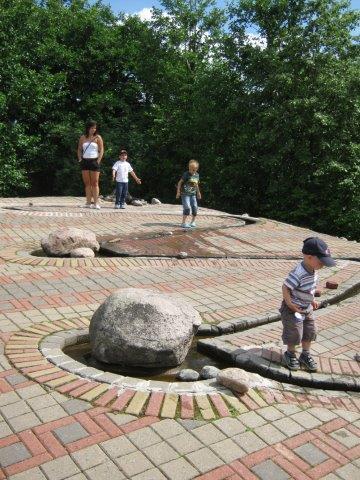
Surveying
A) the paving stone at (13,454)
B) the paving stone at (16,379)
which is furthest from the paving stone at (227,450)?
the paving stone at (16,379)

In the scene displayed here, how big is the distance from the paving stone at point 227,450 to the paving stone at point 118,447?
554mm

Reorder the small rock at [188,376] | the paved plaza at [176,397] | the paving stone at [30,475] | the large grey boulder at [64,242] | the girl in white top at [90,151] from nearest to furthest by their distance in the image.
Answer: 1. the paving stone at [30,475]
2. the paved plaza at [176,397]
3. the small rock at [188,376]
4. the large grey boulder at [64,242]
5. the girl in white top at [90,151]

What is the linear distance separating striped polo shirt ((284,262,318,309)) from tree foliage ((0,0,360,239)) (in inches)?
520

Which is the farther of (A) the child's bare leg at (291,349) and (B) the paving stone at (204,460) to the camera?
(A) the child's bare leg at (291,349)

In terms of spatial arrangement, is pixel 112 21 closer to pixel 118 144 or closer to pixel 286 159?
pixel 118 144

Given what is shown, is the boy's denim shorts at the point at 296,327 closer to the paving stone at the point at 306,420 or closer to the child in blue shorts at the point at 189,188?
the paving stone at the point at 306,420

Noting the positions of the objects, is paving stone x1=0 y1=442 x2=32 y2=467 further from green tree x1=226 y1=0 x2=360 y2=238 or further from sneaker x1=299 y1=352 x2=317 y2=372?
green tree x1=226 y1=0 x2=360 y2=238

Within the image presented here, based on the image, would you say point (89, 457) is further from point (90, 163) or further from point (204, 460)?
point (90, 163)

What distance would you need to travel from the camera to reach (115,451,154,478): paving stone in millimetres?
2984

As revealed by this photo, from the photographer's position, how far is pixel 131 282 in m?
7.02

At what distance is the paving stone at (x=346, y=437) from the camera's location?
342cm

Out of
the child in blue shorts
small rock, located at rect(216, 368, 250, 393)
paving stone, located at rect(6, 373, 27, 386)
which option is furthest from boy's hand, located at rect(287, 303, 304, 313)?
the child in blue shorts

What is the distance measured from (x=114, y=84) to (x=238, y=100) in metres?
9.83

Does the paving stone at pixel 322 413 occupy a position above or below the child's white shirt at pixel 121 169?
below
